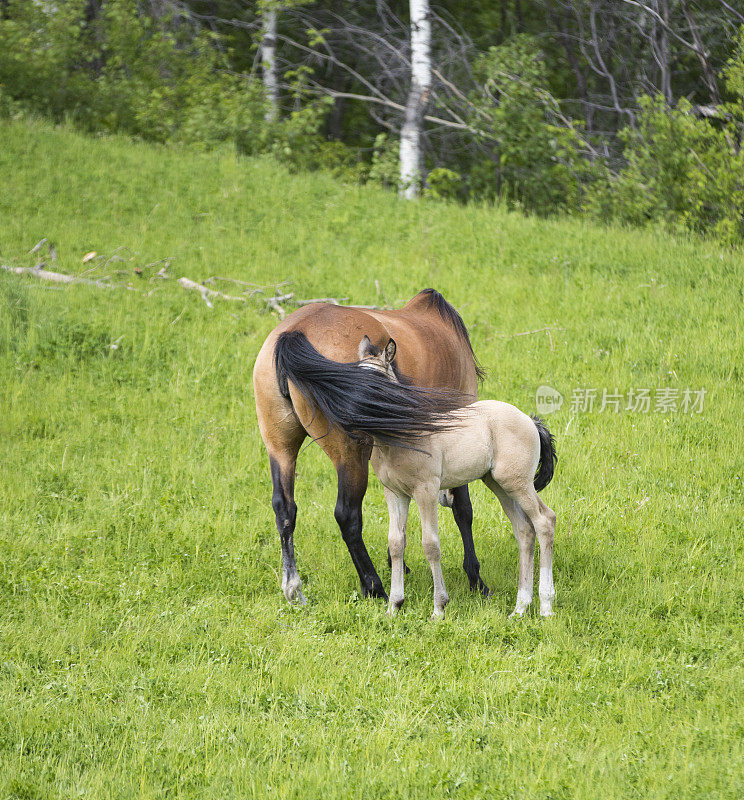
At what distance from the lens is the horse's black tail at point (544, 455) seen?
546 cm

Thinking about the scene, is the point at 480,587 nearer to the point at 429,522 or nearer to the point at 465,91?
the point at 429,522

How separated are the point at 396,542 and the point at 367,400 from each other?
924mm

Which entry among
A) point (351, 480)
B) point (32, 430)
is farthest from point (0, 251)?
point (351, 480)

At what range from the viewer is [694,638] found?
4969 mm

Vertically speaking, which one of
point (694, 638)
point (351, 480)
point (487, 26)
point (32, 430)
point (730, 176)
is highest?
point (487, 26)

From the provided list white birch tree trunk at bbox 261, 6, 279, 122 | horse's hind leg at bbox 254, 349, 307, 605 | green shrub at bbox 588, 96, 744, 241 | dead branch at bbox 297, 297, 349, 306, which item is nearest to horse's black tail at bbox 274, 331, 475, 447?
horse's hind leg at bbox 254, 349, 307, 605

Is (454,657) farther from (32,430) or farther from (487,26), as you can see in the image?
(487,26)

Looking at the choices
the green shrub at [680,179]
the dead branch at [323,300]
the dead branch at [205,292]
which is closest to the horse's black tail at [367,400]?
the dead branch at [323,300]

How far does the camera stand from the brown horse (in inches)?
188

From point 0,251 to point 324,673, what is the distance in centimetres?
1023

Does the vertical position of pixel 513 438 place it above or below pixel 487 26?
below

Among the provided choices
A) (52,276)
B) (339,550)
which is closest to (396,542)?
(339,550)

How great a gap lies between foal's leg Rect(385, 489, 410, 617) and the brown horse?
0.72 feet

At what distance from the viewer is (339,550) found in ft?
21.4
